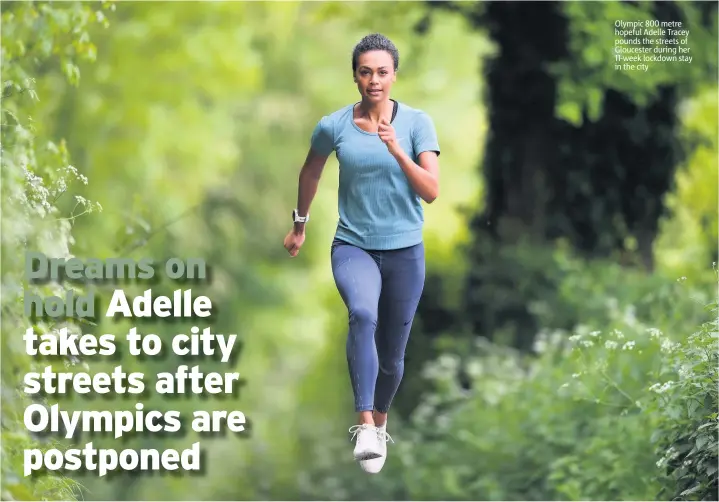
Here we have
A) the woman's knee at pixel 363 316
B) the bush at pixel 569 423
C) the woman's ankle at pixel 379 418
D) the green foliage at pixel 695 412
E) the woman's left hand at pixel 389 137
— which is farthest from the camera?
the bush at pixel 569 423

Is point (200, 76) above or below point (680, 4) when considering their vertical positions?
above

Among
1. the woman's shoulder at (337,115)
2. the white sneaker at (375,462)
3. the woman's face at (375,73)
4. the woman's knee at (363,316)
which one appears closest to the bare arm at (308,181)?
the woman's shoulder at (337,115)

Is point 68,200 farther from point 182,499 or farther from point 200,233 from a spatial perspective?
point 200,233

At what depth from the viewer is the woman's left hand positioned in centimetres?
648

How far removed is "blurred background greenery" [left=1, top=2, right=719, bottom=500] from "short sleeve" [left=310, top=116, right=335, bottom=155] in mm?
1327

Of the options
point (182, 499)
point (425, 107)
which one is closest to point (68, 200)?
point (182, 499)

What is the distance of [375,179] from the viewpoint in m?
6.72

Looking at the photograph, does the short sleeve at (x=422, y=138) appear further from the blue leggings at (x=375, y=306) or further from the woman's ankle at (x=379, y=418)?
the woman's ankle at (x=379, y=418)

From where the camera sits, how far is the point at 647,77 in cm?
1526

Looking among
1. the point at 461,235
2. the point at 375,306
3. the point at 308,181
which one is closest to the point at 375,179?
the point at 308,181

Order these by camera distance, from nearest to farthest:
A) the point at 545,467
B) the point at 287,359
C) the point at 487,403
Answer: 1. the point at 545,467
2. the point at 487,403
3. the point at 287,359

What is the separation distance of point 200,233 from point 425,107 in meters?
4.62

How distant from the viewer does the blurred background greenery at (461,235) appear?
8.59m

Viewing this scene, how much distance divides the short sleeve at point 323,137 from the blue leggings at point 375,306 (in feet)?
1.45
